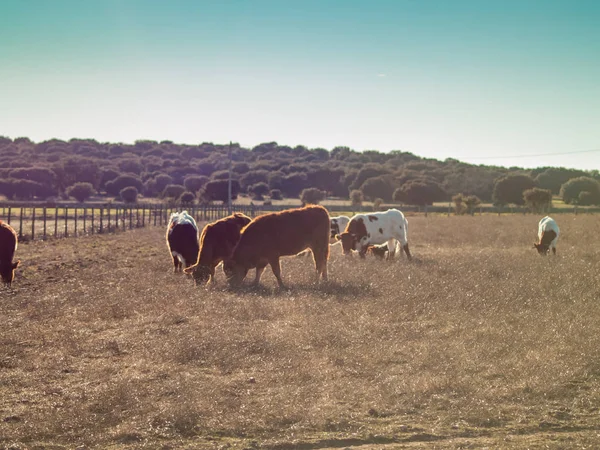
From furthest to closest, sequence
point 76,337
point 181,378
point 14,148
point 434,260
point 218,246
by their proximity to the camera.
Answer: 1. point 14,148
2. point 434,260
3. point 218,246
4. point 76,337
5. point 181,378

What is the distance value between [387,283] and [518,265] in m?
5.27

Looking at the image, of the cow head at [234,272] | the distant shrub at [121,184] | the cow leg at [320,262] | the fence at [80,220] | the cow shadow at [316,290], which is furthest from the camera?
the distant shrub at [121,184]

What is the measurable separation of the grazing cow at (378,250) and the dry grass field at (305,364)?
6.62 m

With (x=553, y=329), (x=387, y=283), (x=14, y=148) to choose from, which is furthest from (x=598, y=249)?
(x=14, y=148)

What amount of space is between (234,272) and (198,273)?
2.71 ft

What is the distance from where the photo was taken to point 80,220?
45.1 m

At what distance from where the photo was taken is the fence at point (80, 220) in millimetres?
30508

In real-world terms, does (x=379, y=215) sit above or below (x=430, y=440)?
above

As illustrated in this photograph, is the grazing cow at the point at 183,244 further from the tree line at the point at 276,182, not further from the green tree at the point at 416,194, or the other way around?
the green tree at the point at 416,194

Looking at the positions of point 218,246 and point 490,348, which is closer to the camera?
point 490,348

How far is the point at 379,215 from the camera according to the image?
833 inches

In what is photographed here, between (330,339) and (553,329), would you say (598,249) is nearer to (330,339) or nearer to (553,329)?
(553,329)

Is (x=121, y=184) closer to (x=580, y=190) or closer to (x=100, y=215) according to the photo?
(x=100, y=215)

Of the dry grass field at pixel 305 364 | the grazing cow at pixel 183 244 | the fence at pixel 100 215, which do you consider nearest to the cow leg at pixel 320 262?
the dry grass field at pixel 305 364
